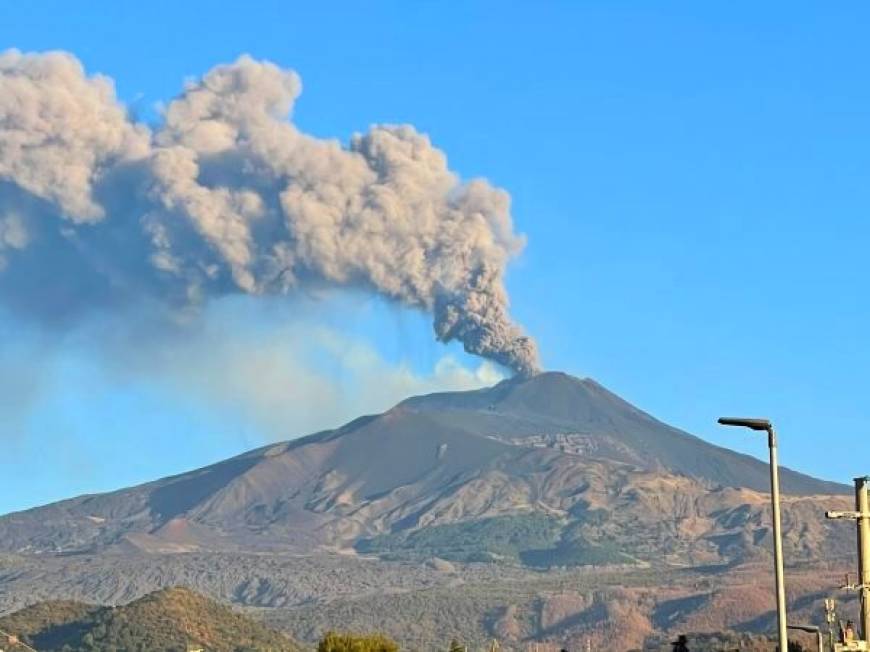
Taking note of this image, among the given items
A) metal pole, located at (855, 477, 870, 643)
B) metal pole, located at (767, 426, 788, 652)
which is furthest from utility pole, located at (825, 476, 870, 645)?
metal pole, located at (767, 426, 788, 652)

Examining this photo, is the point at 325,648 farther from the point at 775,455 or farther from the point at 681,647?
the point at 775,455

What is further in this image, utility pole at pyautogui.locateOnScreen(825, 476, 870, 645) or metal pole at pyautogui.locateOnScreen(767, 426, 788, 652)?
utility pole at pyautogui.locateOnScreen(825, 476, 870, 645)

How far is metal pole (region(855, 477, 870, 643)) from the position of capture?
4109cm

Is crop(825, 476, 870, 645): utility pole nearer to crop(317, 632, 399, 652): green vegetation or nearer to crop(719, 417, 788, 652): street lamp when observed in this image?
crop(719, 417, 788, 652): street lamp

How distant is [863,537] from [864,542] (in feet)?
0.51

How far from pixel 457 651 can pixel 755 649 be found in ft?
206

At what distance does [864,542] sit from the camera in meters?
41.8

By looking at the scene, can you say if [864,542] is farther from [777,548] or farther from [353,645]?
[353,645]

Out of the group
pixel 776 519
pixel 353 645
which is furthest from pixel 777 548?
pixel 353 645

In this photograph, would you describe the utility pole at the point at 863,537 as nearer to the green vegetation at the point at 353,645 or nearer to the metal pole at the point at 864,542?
the metal pole at the point at 864,542

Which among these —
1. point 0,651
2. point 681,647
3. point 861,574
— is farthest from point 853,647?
point 0,651

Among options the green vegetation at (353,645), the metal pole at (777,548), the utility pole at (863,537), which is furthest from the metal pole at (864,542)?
the green vegetation at (353,645)

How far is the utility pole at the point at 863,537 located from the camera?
4104 cm

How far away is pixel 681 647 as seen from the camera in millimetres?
135375
